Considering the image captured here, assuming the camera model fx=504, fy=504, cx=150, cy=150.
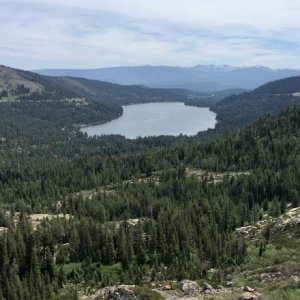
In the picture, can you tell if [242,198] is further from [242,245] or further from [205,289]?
[205,289]

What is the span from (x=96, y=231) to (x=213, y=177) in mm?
86647

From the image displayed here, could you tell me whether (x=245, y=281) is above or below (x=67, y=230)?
above

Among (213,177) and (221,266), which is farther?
(213,177)

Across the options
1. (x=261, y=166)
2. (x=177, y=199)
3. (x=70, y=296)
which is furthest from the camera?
(x=261, y=166)

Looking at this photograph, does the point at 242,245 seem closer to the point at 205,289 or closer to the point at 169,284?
the point at 169,284

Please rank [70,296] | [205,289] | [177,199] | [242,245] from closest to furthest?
[205,289]
[70,296]
[242,245]
[177,199]

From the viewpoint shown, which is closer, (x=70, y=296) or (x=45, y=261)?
(x=70, y=296)

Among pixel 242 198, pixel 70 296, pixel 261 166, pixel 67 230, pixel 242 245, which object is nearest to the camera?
pixel 70 296

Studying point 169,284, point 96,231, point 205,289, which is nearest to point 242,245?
point 169,284

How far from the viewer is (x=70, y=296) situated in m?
79.7

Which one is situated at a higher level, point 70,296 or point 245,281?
point 245,281

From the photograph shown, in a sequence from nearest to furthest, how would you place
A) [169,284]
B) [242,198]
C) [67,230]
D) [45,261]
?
[169,284]
[45,261]
[67,230]
[242,198]

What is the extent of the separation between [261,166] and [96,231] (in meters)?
93.9

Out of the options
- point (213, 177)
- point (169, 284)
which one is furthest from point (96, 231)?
point (213, 177)
